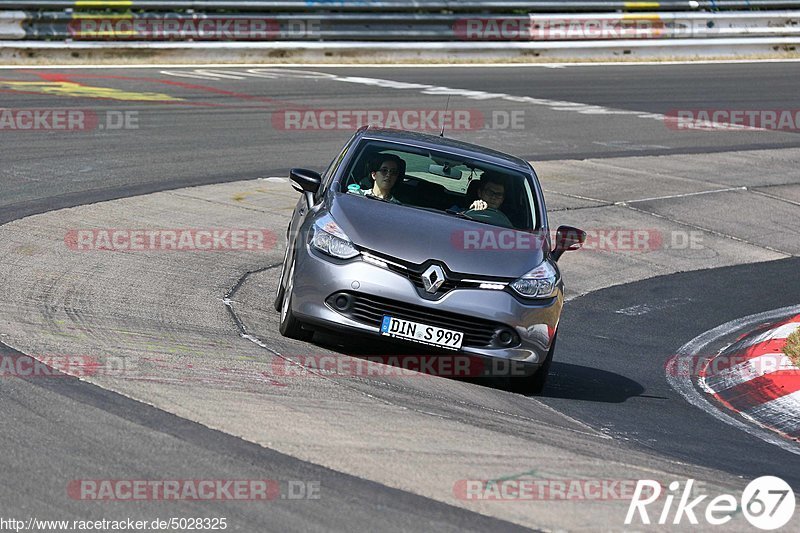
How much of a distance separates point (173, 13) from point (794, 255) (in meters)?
13.8

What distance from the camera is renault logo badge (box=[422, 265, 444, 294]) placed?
7879 millimetres

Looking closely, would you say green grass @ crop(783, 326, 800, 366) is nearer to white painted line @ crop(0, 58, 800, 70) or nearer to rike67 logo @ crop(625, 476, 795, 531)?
rike67 logo @ crop(625, 476, 795, 531)

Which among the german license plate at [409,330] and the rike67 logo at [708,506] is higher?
the german license plate at [409,330]

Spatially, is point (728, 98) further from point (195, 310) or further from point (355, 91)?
point (195, 310)

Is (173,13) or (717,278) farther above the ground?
(173,13)

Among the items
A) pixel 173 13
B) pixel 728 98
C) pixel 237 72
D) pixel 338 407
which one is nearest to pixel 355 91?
pixel 237 72

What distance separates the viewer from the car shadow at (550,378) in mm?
8359

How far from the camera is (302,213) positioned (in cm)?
935

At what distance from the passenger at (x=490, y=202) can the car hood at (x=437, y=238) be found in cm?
17
